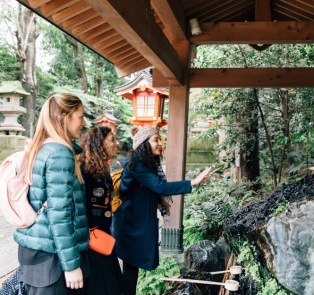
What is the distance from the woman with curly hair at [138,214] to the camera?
2309 millimetres

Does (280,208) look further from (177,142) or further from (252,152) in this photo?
(252,152)

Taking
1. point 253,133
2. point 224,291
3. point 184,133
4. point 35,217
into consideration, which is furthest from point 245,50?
point 35,217

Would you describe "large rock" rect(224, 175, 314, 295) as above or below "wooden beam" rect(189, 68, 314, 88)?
below

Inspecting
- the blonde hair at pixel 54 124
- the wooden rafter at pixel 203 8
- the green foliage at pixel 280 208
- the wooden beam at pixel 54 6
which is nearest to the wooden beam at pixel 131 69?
the wooden rafter at pixel 203 8

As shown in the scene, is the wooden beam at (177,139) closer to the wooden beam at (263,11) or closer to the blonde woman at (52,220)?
the wooden beam at (263,11)

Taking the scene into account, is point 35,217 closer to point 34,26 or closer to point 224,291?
point 224,291

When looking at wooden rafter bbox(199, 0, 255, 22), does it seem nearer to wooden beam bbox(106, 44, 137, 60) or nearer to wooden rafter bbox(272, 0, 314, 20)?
wooden rafter bbox(272, 0, 314, 20)

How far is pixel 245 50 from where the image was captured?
6180 millimetres

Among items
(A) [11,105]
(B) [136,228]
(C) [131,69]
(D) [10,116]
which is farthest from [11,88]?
(B) [136,228]

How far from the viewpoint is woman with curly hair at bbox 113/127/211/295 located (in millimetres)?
2309

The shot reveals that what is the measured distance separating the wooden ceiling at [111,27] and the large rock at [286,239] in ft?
5.81

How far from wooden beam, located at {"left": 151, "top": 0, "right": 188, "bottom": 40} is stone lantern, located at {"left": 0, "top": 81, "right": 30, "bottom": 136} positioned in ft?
27.7

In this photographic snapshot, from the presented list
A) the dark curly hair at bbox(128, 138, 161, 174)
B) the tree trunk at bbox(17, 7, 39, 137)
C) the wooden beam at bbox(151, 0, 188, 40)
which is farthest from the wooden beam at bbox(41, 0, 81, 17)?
the tree trunk at bbox(17, 7, 39, 137)

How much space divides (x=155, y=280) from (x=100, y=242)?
1.53 m
